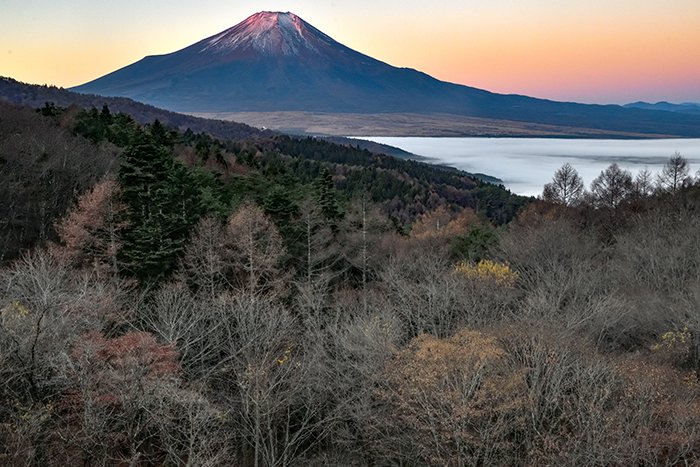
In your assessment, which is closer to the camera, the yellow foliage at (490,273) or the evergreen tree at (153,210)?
the evergreen tree at (153,210)

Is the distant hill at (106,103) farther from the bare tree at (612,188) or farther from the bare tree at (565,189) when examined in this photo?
the bare tree at (612,188)

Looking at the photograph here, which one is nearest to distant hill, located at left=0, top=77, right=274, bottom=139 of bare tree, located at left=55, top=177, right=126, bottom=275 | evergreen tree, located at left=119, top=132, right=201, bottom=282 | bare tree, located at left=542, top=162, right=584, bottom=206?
evergreen tree, located at left=119, top=132, right=201, bottom=282

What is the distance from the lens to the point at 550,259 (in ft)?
116

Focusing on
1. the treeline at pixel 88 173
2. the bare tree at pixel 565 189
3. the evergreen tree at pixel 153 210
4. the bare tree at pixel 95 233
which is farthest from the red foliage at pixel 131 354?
the bare tree at pixel 565 189

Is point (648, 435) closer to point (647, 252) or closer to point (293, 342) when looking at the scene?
point (293, 342)

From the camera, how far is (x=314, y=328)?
26078mm

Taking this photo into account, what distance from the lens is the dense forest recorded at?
16.6 metres

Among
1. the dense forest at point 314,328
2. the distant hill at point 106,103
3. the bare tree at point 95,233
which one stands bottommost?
the dense forest at point 314,328

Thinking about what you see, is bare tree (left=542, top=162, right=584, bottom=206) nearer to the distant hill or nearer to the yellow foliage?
the yellow foliage

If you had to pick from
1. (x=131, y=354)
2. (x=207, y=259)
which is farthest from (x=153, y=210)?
(x=131, y=354)

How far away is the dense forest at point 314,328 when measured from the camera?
54.6 feet

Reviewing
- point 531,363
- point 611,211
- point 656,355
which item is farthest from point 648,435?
point 611,211

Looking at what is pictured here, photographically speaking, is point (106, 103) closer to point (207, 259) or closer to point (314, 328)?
point (207, 259)

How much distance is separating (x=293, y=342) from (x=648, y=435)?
15.3 meters
